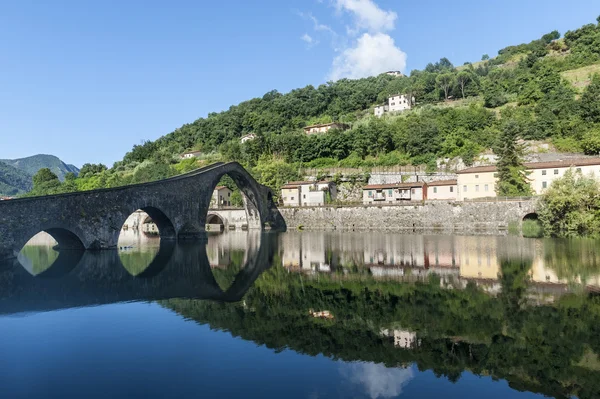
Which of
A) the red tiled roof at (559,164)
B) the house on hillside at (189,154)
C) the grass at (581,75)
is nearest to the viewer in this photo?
the red tiled roof at (559,164)

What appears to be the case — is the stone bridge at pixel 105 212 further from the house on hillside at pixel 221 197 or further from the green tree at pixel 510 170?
the green tree at pixel 510 170

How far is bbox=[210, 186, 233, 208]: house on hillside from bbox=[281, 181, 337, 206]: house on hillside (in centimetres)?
1386

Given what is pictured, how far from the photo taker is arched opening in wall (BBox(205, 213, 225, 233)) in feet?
244

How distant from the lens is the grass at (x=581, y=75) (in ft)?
262

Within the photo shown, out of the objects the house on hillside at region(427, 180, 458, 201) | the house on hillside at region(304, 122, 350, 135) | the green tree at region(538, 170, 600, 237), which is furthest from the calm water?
the house on hillside at region(304, 122, 350, 135)

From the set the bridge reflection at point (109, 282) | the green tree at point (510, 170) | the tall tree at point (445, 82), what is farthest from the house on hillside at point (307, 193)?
the tall tree at point (445, 82)

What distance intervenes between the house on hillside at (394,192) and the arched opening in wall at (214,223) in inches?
1039

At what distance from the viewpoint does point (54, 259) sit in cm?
3077

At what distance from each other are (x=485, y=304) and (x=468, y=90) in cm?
9963

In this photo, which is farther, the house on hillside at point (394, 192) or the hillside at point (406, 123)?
the hillside at point (406, 123)

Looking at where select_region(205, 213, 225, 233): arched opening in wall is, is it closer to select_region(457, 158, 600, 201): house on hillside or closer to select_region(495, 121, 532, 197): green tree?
select_region(457, 158, 600, 201): house on hillside

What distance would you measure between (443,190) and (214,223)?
137 feet

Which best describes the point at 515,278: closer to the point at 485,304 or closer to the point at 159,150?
the point at 485,304

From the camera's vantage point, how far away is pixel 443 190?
56.5m
